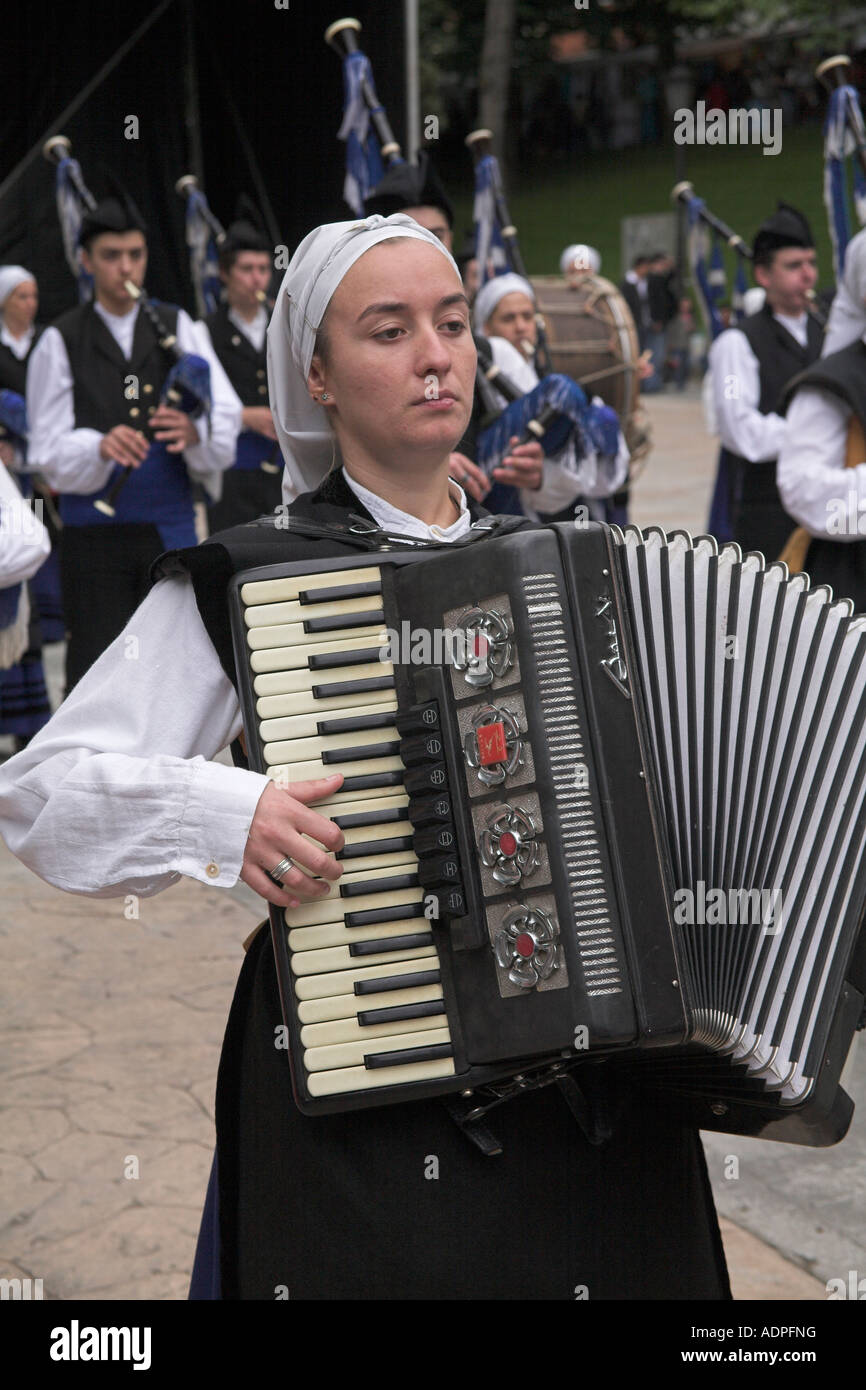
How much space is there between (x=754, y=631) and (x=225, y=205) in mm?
9820

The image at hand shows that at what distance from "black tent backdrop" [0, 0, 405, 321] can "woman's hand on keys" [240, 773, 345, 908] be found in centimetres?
846

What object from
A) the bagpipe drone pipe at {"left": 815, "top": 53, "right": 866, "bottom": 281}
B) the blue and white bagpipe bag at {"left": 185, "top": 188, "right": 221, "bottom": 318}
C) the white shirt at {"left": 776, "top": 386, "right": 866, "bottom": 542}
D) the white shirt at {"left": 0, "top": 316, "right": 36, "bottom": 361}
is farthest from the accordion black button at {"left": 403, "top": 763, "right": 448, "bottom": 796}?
the blue and white bagpipe bag at {"left": 185, "top": 188, "right": 221, "bottom": 318}

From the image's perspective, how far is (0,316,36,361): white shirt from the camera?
778 cm

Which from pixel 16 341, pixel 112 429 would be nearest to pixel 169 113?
pixel 16 341

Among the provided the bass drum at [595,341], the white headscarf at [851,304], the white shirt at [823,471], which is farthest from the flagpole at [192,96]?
the white shirt at [823,471]

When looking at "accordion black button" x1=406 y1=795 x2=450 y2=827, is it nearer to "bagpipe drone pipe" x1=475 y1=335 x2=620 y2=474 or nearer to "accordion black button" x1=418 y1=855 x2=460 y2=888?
"accordion black button" x1=418 y1=855 x2=460 y2=888

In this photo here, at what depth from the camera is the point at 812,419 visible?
431cm

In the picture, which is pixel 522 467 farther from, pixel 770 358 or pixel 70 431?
pixel 770 358

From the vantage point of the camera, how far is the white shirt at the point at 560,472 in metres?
5.22

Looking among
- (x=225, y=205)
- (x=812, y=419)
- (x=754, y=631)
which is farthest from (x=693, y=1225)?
(x=225, y=205)

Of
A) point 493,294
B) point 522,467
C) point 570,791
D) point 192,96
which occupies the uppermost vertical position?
point 192,96

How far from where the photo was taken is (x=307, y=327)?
1.84 meters

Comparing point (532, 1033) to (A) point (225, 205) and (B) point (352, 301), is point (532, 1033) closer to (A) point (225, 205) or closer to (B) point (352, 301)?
(B) point (352, 301)

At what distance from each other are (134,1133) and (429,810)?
6.85 feet
